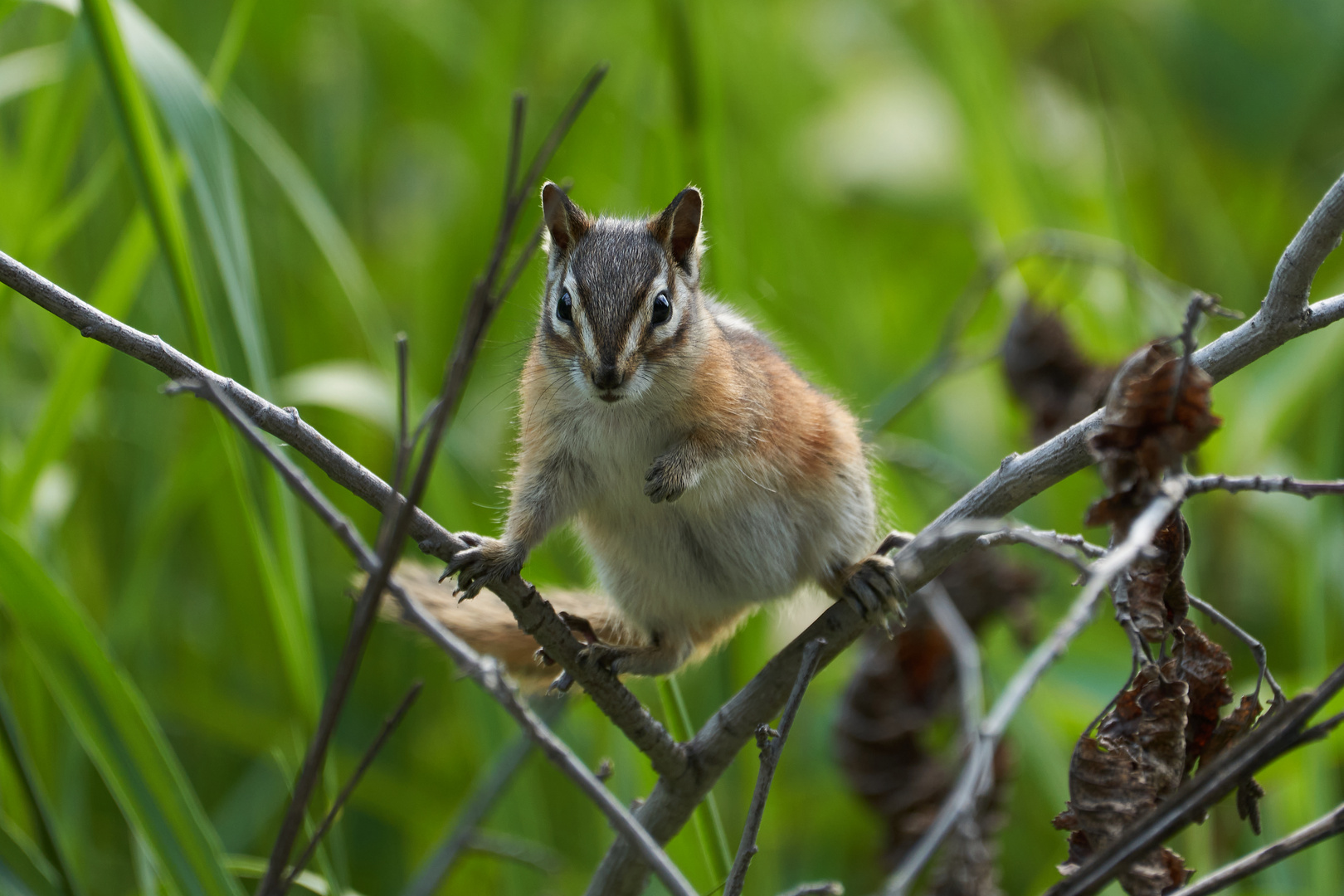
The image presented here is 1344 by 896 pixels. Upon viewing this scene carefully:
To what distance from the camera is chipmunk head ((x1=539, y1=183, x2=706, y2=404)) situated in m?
1.68

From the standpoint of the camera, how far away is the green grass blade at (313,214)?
92.2 inches

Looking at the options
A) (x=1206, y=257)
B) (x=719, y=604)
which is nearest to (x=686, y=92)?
(x=719, y=604)

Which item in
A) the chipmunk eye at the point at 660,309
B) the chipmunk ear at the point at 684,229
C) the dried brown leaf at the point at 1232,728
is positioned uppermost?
the chipmunk ear at the point at 684,229

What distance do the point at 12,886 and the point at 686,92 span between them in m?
1.76

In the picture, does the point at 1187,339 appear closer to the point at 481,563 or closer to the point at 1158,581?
the point at 1158,581

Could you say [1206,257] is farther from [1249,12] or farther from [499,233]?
[499,233]

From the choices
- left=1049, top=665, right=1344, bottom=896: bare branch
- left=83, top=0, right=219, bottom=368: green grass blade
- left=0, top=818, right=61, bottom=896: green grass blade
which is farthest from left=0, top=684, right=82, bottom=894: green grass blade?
left=1049, top=665, right=1344, bottom=896: bare branch

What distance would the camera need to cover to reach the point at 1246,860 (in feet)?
3.23

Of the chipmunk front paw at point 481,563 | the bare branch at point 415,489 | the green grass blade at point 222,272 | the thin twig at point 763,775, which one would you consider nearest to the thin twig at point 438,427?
the bare branch at point 415,489

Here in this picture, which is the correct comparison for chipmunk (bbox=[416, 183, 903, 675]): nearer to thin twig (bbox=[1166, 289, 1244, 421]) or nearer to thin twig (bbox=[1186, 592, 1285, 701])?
thin twig (bbox=[1186, 592, 1285, 701])

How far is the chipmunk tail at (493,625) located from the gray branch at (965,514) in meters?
0.55

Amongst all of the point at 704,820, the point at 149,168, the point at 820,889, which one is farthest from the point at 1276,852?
the point at 149,168

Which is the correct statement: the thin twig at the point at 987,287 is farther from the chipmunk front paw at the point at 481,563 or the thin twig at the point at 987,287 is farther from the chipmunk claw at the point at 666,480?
the chipmunk front paw at the point at 481,563

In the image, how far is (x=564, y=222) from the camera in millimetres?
1972
